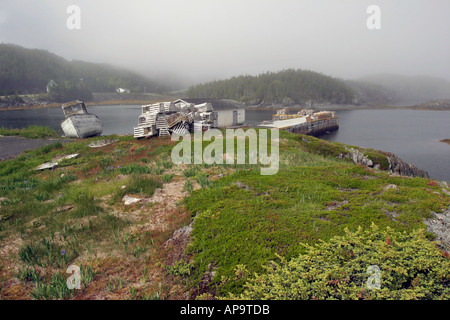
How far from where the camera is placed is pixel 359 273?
425cm

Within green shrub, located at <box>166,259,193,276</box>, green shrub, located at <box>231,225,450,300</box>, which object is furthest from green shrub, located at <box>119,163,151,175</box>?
green shrub, located at <box>231,225,450,300</box>

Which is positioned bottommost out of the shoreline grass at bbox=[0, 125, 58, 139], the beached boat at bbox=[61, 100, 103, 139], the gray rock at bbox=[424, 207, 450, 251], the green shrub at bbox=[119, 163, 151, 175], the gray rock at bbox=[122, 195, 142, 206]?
the gray rock at bbox=[122, 195, 142, 206]

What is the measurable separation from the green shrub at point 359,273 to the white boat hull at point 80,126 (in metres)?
33.5

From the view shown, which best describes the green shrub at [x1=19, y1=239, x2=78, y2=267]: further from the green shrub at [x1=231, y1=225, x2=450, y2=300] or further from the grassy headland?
the green shrub at [x1=231, y1=225, x2=450, y2=300]

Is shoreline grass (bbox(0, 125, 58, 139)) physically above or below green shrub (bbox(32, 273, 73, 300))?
above

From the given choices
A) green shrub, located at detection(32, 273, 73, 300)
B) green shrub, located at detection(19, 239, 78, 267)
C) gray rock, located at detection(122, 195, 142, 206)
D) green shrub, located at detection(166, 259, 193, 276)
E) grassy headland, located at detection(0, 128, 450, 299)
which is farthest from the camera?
gray rock, located at detection(122, 195, 142, 206)

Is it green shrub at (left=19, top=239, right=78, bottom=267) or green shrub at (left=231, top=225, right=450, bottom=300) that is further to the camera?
green shrub at (left=19, top=239, right=78, bottom=267)

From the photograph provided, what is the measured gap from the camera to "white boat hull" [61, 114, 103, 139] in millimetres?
30641

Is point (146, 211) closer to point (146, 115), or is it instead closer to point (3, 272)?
point (3, 272)

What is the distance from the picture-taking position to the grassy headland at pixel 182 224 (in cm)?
507

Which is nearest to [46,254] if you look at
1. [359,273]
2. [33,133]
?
[359,273]

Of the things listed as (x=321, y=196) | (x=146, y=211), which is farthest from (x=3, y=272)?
(x=321, y=196)

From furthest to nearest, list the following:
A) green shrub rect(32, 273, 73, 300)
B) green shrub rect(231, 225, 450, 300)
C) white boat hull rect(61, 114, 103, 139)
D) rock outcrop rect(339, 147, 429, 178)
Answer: white boat hull rect(61, 114, 103, 139) → rock outcrop rect(339, 147, 429, 178) → green shrub rect(32, 273, 73, 300) → green shrub rect(231, 225, 450, 300)

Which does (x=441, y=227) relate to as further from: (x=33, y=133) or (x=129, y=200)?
(x=33, y=133)
